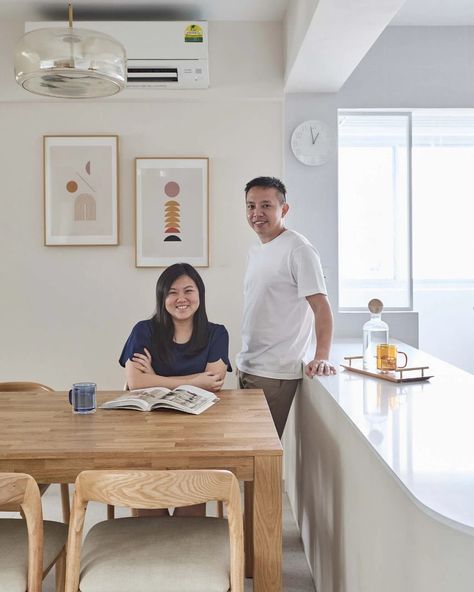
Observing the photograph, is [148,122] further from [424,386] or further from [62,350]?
[424,386]

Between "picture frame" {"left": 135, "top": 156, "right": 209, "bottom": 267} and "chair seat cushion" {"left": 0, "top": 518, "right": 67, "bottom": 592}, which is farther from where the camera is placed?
"picture frame" {"left": 135, "top": 156, "right": 209, "bottom": 267}

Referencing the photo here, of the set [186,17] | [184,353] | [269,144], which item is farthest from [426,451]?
[186,17]

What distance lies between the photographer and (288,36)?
368 centimetres

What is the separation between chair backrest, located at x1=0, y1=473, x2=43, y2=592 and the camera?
1.65 meters

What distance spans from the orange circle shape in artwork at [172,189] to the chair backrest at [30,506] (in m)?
2.54

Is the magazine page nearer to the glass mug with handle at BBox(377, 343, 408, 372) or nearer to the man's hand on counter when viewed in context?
the man's hand on counter

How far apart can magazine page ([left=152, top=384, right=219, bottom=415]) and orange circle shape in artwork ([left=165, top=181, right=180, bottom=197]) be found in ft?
5.44

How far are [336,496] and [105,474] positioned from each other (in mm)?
875

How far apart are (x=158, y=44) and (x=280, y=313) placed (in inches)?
72.1

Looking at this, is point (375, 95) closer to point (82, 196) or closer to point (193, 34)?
point (193, 34)

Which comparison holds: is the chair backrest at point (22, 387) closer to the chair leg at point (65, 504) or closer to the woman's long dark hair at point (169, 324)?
the chair leg at point (65, 504)

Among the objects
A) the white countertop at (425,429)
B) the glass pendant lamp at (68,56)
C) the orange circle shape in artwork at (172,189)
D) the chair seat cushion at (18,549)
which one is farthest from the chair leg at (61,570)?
the orange circle shape in artwork at (172,189)

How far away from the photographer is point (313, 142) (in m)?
3.89

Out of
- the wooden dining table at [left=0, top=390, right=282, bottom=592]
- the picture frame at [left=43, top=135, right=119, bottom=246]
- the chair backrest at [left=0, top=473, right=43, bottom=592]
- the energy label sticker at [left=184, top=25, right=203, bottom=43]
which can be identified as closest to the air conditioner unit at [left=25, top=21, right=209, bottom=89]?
the energy label sticker at [left=184, top=25, right=203, bottom=43]
